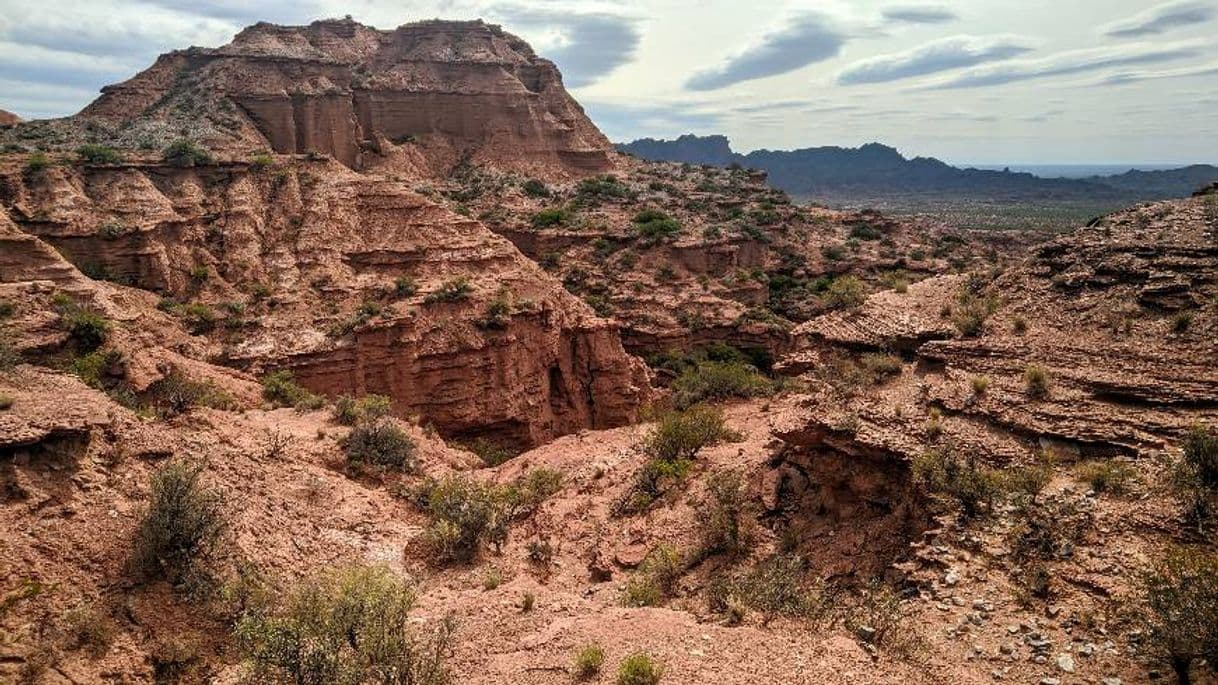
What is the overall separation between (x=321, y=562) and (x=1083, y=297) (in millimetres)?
15401

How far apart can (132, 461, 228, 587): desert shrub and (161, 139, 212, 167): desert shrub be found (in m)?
21.3

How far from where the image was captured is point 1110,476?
1002 centimetres

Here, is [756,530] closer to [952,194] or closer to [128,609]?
[128,609]

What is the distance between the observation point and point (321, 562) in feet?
42.0

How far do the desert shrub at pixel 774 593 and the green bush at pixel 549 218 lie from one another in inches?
1325

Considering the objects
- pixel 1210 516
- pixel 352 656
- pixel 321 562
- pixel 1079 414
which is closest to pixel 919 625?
pixel 1210 516

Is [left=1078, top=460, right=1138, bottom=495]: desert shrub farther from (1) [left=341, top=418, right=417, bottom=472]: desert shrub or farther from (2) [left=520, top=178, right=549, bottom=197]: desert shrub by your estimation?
(2) [left=520, top=178, right=549, bottom=197]: desert shrub

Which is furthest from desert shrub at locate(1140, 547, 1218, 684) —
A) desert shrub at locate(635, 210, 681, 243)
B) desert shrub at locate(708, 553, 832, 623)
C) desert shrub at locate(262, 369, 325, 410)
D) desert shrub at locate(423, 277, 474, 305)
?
desert shrub at locate(635, 210, 681, 243)

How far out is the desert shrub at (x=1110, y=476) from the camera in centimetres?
994

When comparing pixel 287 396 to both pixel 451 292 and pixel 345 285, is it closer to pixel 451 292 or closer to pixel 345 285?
pixel 345 285

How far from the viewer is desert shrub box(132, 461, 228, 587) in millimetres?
10867

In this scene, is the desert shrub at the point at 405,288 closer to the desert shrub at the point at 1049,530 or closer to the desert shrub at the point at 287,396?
the desert shrub at the point at 287,396

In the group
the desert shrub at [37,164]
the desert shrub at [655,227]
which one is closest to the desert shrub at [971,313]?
the desert shrub at [655,227]

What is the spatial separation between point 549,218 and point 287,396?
81.4ft
